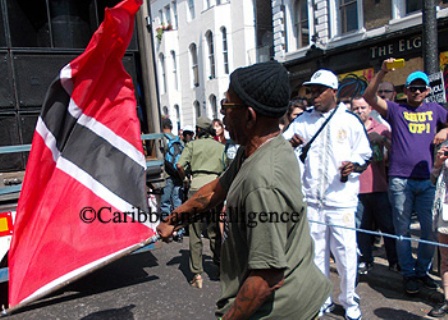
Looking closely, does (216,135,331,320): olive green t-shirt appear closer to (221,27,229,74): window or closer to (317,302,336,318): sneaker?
(317,302,336,318): sneaker

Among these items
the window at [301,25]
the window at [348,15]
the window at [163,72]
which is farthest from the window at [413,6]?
the window at [163,72]

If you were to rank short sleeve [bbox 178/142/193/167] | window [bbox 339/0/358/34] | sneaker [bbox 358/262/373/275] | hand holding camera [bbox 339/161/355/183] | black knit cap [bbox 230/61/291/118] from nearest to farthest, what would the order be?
black knit cap [bbox 230/61/291/118]
hand holding camera [bbox 339/161/355/183]
sneaker [bbox 358/262/373/275]
short sleeve [bbox 178/142/193/167]
window [bbox 339/0/358/34]

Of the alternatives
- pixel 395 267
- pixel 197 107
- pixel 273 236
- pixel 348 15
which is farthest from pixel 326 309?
pixel 197 107

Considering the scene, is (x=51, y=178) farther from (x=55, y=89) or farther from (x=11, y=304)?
(x=11, y=304)

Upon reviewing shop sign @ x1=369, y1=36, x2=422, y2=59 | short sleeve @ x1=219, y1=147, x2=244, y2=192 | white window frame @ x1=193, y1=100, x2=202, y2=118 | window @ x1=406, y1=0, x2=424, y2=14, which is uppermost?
window @ x1=406, y1=0, x2=424, y2=14

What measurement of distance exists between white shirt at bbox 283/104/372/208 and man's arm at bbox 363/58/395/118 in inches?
17.6

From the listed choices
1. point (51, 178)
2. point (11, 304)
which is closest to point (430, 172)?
point (51, 178)

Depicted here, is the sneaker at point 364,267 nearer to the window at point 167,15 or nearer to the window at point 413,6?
the window at point 413,6

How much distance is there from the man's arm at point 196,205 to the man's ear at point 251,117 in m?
0.55

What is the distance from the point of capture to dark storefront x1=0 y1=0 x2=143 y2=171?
513 centimetres

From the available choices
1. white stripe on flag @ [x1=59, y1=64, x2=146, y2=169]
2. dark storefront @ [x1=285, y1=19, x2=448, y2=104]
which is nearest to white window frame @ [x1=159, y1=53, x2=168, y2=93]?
dark storefront @ [x1=285, y1=19, x2=448, y2=104]

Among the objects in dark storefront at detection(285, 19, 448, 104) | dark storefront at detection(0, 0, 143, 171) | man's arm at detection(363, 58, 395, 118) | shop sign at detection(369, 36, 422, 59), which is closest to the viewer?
man's arm at detection(363, 58, 395, 118)

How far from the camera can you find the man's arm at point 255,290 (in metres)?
1.65

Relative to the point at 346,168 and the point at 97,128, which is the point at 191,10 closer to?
the point at 346,168
